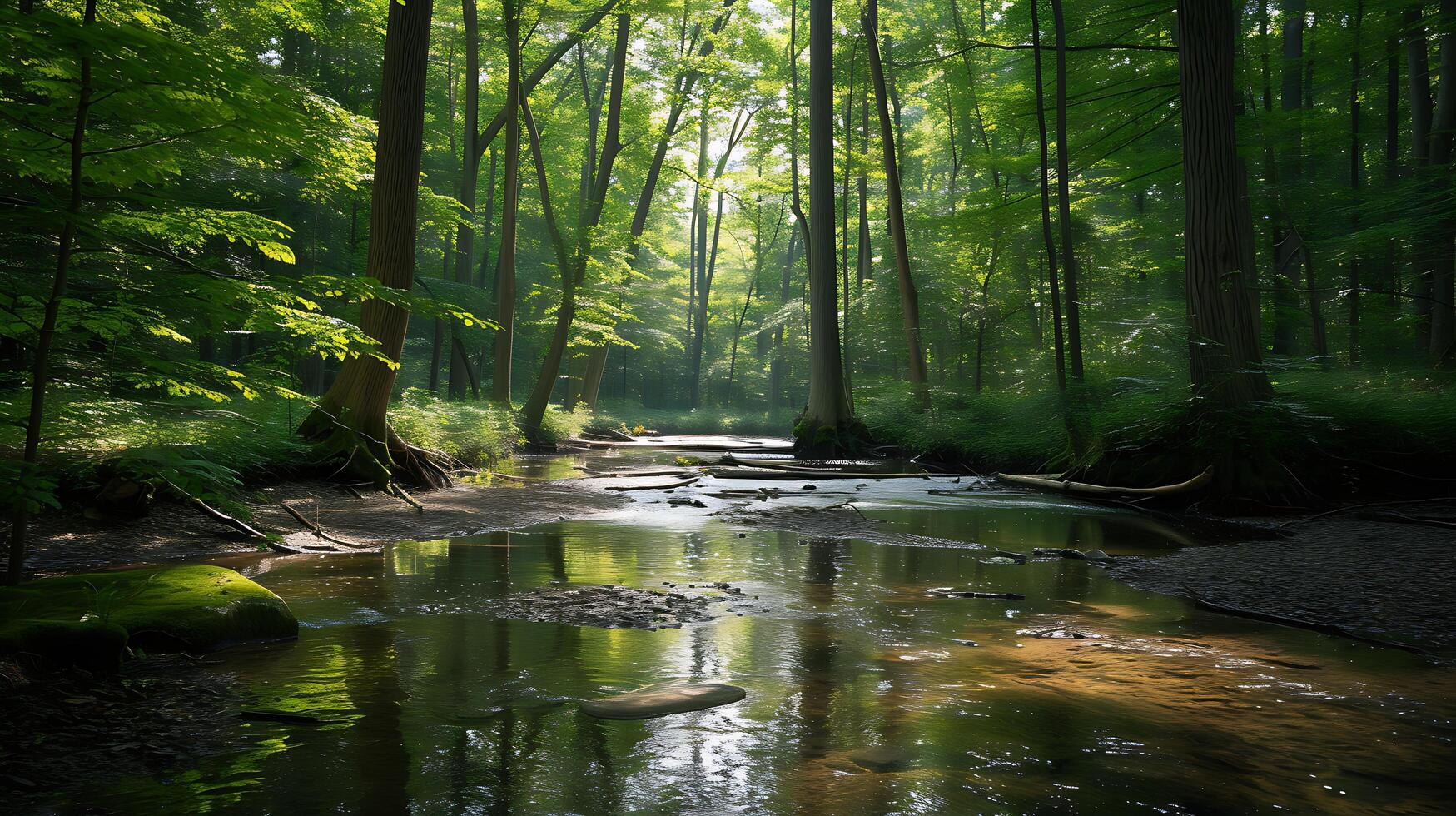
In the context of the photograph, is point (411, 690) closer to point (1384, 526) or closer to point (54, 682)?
point (54, 682)

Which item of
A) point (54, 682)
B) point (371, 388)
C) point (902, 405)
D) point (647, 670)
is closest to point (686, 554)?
point (647, 670)

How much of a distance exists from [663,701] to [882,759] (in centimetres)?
86

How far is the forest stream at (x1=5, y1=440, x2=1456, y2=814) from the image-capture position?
7.23 ft

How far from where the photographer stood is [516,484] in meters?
11.8

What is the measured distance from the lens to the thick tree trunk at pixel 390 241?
9.29 meters

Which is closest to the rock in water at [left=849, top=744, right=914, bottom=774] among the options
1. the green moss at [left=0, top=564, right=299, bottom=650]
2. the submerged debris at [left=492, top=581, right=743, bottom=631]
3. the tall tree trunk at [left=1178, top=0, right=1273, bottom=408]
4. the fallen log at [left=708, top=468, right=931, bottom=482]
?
the submerged debris at [left=492, top=581, right=743, bottom=631]

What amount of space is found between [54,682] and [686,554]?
419 cm

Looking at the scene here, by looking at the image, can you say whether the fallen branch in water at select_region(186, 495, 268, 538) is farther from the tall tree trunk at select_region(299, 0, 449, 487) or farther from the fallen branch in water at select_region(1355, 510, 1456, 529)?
the fallen branch in water at select_region(1355, 510, 1456, 529)

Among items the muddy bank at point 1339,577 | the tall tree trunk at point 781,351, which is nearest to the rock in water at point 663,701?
the muddy bank at point 1339,577

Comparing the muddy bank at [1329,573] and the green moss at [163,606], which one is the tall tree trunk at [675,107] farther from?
the green moss at [163,606]

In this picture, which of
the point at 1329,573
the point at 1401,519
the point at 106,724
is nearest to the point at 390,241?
the point at 106,724

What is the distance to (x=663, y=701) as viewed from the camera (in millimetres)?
2938

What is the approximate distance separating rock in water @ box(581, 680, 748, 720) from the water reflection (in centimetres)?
7

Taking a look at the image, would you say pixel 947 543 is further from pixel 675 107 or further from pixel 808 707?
pixel 675 107
